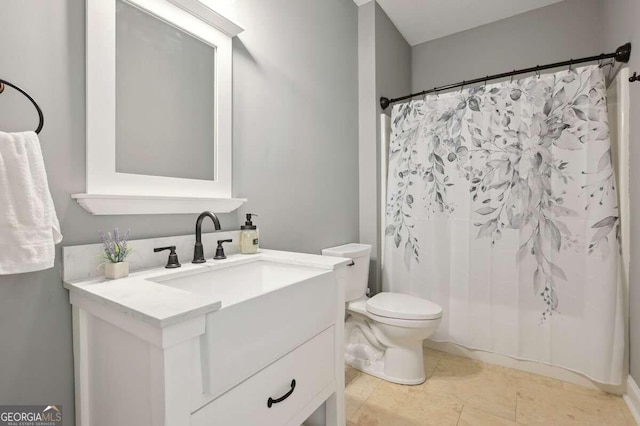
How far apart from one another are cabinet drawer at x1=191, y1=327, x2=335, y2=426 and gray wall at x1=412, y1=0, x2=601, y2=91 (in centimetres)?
270

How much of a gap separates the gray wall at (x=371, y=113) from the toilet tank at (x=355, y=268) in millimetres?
300

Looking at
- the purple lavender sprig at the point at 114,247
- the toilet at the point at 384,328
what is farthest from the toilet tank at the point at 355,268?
the purple lavender sprig at the point at 114,247

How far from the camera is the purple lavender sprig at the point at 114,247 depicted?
37.9 inches

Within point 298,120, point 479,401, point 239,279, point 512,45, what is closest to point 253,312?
point 239,279

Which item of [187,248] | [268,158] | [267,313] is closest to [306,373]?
[267,313]

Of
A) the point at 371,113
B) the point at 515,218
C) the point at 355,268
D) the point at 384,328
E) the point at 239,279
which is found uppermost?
the point at 371,113

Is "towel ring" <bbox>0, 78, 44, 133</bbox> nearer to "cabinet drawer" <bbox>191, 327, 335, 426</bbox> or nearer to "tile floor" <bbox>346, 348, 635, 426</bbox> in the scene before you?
"cabinet drawer" <bbox>191, 327, 335, 426</bbox>

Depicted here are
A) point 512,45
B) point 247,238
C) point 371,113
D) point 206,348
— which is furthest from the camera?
point 512,45

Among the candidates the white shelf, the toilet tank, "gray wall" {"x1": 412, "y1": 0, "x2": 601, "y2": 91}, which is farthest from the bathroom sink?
"gray wall" {"x1": 412, "y1": 0, "x2": 601, "y2": 91}

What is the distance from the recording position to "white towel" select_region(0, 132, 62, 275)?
0.76 meters

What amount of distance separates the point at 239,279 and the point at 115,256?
0.46 meters

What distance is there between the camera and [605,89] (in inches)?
71.1

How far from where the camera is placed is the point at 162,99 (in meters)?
1.21

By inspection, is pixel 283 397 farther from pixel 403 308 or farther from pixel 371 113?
pixel 371 113
